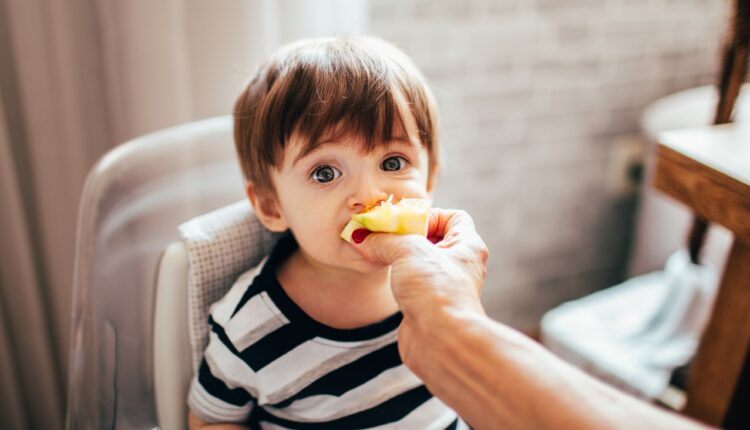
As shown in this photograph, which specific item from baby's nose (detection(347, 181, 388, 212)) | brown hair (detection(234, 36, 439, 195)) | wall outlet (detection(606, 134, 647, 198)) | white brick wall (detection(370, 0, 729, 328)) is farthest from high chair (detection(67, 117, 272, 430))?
wall outlet (detection(606, 134, 647, 198))

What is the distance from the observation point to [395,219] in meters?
0.70

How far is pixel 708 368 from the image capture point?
36.6 inches

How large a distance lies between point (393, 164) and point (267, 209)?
198 millimetres

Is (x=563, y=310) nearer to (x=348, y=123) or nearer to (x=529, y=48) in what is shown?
(x=529, y=48)

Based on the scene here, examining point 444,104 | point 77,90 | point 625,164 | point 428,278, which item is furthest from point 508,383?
point 625,164

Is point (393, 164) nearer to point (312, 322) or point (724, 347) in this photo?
point (312, 322)

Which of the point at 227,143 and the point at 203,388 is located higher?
the point at 227,143

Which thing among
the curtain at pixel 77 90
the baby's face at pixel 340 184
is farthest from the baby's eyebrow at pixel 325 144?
the curtain at pixel 77 90

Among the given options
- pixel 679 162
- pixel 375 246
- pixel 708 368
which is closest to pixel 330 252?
pixel 375 246

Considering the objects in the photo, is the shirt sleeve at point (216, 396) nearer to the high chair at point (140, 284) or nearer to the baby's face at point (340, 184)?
the high chair at point (140, 284)

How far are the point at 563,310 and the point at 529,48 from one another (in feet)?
2.16

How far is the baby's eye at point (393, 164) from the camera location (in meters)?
A: 0.80

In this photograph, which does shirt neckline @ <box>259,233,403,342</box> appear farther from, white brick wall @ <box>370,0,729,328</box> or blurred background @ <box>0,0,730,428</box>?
white brick wall @ <box>370,0,729,328</box>

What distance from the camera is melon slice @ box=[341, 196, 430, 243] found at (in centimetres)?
70
